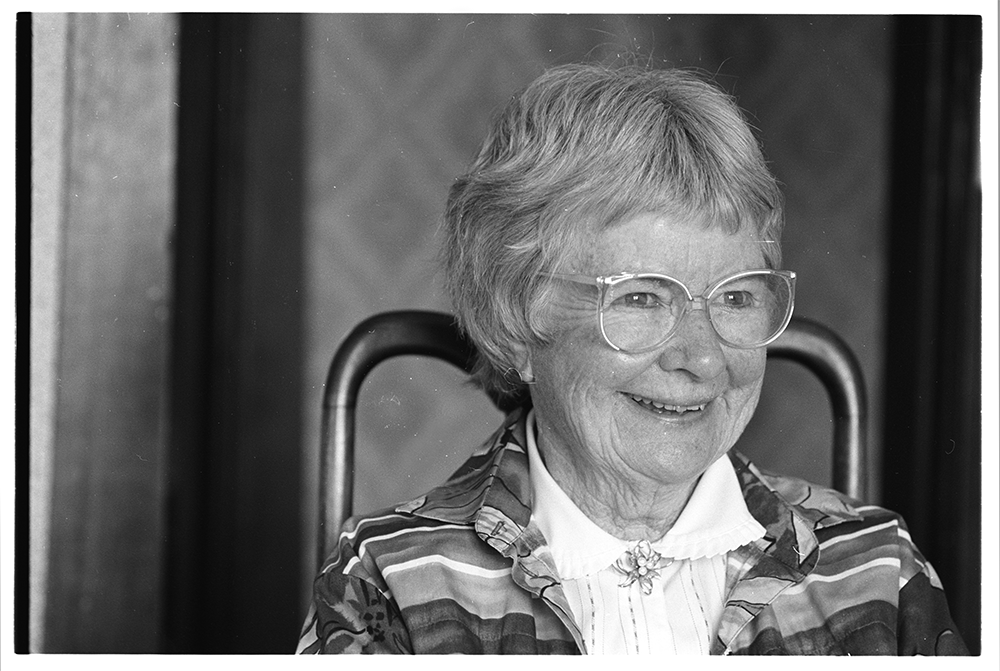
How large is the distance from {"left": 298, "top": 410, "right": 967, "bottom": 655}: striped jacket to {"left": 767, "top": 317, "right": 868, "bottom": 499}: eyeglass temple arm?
0.33 ft

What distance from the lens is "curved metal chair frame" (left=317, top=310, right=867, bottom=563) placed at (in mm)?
1535

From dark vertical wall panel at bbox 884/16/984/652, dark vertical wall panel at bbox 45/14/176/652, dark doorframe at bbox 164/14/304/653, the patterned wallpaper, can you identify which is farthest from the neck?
dark vertical wall panel at bbox 45/14/176/652

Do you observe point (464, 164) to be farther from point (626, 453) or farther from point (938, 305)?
point (938, 305)

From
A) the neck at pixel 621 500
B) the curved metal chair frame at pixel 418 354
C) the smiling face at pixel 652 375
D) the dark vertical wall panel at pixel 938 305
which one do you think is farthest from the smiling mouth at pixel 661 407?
the dark vertical wall panel at pixel 938 305

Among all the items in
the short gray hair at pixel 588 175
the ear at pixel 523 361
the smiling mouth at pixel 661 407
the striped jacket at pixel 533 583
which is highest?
the short gray hair at pixel 588 175

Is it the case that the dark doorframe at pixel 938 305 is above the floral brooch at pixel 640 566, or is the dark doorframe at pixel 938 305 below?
above

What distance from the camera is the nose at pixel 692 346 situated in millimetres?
1315

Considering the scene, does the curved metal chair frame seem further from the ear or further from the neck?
the neck

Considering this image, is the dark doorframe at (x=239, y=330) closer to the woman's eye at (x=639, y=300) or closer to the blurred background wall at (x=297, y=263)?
the blurred background wall at (x=297, y=263)

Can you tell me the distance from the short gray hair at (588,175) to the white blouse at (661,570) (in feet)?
0.83

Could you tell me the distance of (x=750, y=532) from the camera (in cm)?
140

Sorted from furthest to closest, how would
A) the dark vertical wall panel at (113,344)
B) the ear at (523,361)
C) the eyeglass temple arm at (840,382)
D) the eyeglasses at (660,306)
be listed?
the dark vertical wall panel at (113,344) < the eyeglass temple arm at (840,382) < the ear at (523,361) < the eyeglasses at (660,306)

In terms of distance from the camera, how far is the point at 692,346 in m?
1.32

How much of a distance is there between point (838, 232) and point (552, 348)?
2.15 ft
